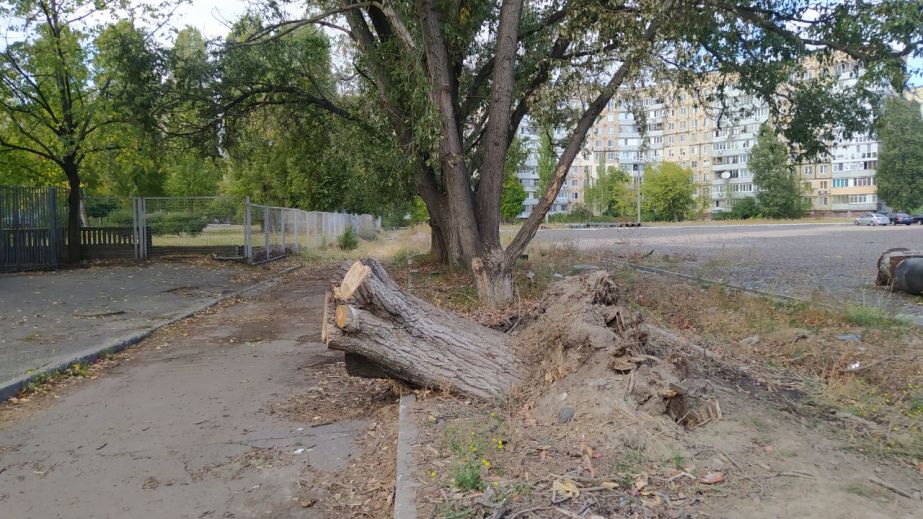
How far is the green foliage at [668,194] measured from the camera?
81.3m

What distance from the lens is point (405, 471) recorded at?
3488 millimetres

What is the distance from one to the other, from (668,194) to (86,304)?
260ft

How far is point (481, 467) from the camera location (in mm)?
3393

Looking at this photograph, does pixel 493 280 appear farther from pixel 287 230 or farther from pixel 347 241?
pixel 347 241

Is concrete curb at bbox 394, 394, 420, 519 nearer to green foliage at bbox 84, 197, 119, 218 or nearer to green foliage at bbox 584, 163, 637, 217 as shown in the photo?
green foliage at bbox 84, 197, 119, 218

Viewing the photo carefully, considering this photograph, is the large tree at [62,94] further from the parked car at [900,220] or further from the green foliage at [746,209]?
the green foliage at [746,209]

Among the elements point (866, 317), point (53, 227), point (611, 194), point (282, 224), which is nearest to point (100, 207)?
point (53, 227)

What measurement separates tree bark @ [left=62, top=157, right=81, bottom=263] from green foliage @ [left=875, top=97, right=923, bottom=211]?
75.1 meters

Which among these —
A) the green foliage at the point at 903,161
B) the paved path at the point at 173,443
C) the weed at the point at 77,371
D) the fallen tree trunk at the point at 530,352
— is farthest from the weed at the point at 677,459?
the green foliage at the point at 903,161

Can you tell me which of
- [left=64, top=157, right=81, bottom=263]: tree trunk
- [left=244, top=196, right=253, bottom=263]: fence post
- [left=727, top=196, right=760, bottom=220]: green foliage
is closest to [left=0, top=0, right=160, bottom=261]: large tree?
[left=64, top=157, right=81, bottom=263]: tree trunk

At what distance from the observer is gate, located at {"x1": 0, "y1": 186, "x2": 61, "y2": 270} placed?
1603cm

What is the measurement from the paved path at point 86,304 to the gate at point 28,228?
121 centimetres

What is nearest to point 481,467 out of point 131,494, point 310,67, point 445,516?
point 445,516

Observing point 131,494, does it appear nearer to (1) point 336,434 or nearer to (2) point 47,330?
(1) point 336,434
